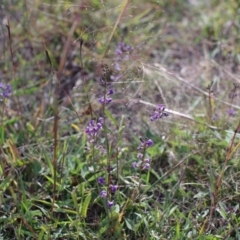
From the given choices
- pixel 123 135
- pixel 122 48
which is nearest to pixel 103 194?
pixel 123 135

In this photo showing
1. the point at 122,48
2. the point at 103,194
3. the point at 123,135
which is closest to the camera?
the point at 103,194

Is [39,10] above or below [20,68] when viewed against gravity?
above

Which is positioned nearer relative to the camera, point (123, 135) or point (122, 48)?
point (123, 135)

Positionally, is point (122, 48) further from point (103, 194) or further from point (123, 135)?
point (103, 194)

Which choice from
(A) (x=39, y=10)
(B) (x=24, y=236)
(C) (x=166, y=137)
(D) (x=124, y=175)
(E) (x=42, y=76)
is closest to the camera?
(B) (x=24, y=236)

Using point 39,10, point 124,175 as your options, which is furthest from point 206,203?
point 39,10

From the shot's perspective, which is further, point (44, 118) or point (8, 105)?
point (8, 105)

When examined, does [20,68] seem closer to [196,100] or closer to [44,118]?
[44,118]

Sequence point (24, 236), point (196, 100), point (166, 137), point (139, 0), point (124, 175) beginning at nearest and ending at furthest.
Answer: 1. point (24, 236)
2. point (124, 175)
3. point (166, 137)
4. point (196, 100)
5. point (139, 0)
